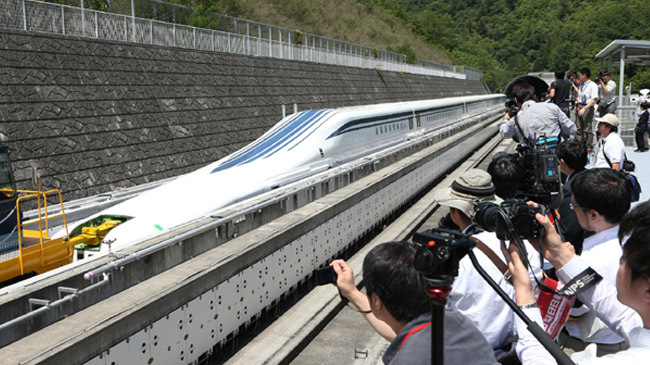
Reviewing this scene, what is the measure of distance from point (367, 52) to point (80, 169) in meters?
33.5

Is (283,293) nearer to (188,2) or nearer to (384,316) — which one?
(384,316)

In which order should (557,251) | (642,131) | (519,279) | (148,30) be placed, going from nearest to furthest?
(519,279), (557,251), (642,131), (148,30)

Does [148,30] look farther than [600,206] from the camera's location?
Yes

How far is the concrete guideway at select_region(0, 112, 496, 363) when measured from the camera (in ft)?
13.8

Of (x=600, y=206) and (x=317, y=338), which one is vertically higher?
(x=600, y=206)

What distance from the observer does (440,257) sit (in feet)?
7.27

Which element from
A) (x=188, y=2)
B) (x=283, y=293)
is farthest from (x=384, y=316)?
(x=188, y=2)

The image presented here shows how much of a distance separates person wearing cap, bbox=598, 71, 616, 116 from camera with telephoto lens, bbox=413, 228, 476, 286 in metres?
13.5

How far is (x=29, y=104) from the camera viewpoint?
1448 cm

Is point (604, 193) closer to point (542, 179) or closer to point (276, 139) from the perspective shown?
point (542, 179)

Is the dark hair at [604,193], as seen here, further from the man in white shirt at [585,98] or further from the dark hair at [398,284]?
the man in white shirt at [585,98]

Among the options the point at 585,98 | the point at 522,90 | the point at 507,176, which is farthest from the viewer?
the point at 585,98

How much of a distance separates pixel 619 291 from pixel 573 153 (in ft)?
14.7

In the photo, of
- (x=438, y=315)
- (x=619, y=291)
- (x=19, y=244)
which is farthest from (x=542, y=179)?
(x=19, y=244)
